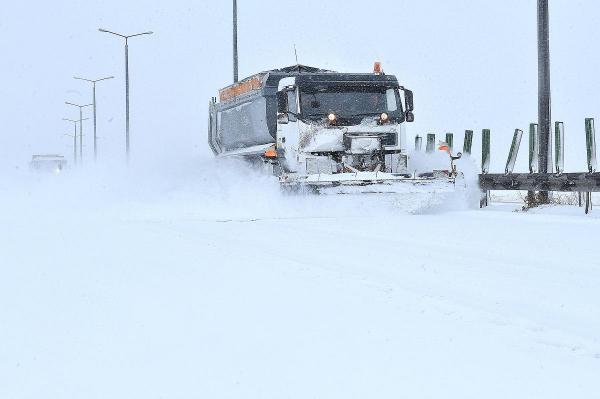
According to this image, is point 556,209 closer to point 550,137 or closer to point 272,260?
point 550,137

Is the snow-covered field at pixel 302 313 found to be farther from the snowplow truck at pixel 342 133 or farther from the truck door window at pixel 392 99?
the truck door window at pixel 392 99

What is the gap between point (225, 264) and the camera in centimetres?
740

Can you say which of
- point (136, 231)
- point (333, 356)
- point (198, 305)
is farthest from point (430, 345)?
point (136, 231)

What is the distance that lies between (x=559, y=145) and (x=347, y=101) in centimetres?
412

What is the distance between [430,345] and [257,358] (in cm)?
82

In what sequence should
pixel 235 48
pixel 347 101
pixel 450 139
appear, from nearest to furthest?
pixel 347 101 → pixel 450 139 → pixel 235 48

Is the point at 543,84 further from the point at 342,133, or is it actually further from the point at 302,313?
the point at 302,313

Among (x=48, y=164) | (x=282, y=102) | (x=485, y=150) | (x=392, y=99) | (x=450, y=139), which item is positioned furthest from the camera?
(x=48, y=164)

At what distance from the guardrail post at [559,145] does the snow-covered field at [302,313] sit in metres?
5.10

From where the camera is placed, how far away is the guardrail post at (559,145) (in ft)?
53.4

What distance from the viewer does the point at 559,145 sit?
16391 mm

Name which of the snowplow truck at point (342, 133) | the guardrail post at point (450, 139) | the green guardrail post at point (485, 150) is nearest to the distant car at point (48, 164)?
the guardrail post at point (450, 139)

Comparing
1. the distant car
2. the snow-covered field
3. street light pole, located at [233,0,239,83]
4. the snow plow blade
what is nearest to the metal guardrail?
the snow plow blade

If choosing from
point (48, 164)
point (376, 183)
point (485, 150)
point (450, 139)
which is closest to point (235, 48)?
point (450, 139)
